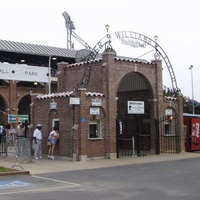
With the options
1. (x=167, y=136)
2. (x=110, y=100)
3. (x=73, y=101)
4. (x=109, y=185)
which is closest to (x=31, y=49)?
(x=167, y=136)

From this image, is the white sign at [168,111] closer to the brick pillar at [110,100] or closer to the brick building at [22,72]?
the brick pillar at [110,100]

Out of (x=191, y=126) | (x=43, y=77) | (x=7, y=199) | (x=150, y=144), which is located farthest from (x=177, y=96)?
(x=43, y=77)

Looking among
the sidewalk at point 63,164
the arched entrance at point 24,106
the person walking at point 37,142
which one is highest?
the arched entrance at point 24,106

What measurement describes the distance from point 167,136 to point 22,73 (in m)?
22.0

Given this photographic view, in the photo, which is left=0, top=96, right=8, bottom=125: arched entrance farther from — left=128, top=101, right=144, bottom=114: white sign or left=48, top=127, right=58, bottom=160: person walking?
left=128, top=101, right=144, bottom=114: white sign

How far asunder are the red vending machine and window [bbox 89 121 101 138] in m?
7.81

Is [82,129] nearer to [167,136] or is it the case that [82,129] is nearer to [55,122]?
[55,122]

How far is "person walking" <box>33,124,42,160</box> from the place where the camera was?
2020 cm

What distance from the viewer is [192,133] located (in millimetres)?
26078

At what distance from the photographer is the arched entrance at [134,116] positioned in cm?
2422

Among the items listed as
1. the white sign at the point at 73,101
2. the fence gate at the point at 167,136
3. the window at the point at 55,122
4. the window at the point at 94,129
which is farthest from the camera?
the fence gate at the point at 167,136

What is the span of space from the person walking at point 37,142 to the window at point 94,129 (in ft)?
8.61

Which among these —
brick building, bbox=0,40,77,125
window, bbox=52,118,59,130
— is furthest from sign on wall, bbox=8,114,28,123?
window, bbox=52,118,59,130

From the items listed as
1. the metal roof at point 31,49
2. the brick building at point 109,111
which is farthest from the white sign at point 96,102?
the metal roof at point 31,49
